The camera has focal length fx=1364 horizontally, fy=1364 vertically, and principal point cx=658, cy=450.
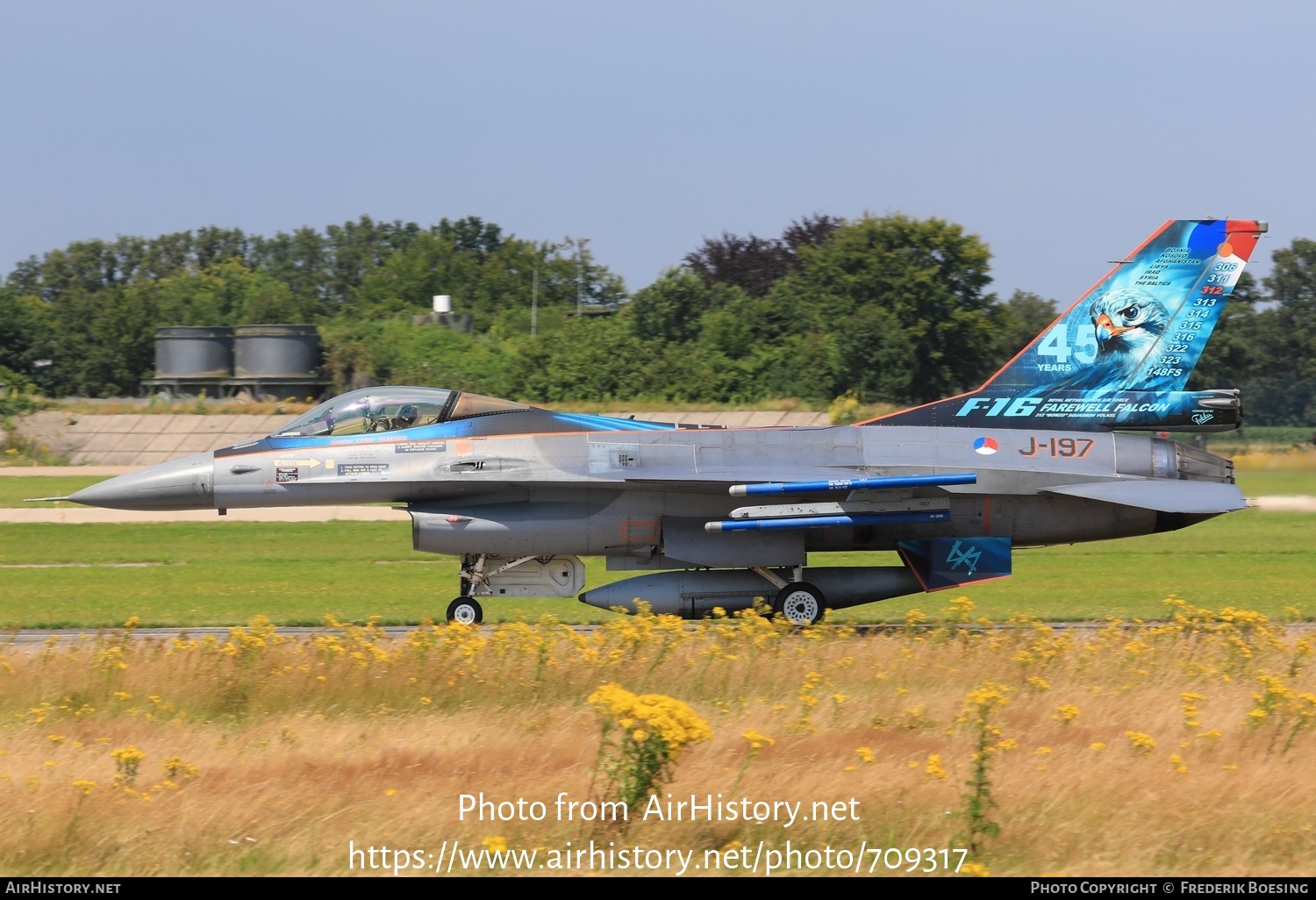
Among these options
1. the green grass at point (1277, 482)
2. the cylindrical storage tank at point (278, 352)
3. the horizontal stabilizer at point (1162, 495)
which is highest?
the cylindrical storage tank at point (278, 352)

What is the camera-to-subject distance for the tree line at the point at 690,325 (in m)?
52.4

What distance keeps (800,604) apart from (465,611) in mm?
3798

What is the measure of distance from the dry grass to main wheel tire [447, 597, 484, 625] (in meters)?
2.67

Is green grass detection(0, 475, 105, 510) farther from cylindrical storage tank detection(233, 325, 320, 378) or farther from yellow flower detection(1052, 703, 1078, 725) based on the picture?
yellow flower detection(1052, 703, 1078, 725)

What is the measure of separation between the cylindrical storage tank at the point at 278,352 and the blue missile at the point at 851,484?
41.0 m

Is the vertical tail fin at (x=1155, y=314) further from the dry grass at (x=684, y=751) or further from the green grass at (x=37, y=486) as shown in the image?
the green grass at (x=37, y=486)

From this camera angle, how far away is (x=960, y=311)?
54906 mm

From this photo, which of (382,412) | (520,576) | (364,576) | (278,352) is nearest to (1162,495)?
(520,576)

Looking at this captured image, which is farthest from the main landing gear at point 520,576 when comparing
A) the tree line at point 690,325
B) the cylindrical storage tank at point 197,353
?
the cylindrical storage tank at point 197,353

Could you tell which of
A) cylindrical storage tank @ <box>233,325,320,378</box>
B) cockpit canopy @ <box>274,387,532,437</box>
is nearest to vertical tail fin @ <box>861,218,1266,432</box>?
cockpit canopy @ <box>274,387,532,437</box>

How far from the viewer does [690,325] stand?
60.1m

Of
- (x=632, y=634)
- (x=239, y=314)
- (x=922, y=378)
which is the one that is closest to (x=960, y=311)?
(x=922, y=378)

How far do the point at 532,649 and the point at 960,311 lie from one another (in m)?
46.0

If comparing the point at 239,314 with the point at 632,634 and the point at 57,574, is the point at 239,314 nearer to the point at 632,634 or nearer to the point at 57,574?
the point at 57,574
